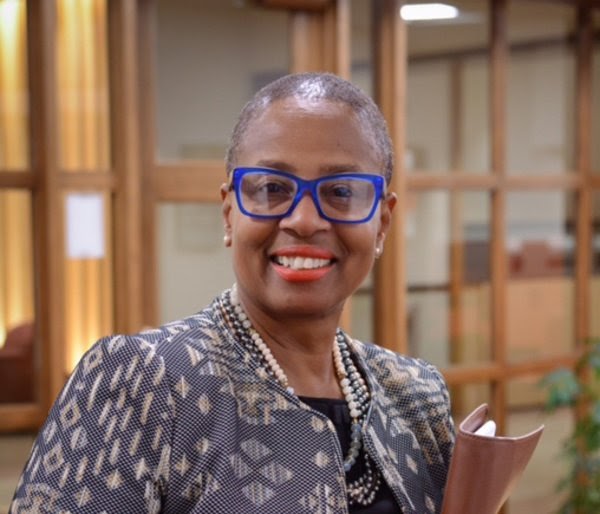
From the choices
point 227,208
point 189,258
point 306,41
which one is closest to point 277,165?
point 227,208

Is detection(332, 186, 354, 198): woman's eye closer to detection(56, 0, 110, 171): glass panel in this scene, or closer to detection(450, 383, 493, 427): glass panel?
detection(56, 0, 110, 171): glass panel

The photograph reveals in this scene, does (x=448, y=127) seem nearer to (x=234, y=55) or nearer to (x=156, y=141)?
(x=234, y=55)

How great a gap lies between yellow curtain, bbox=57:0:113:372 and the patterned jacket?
5.44 feet

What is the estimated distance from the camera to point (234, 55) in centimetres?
287

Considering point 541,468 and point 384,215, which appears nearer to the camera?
point 384,215

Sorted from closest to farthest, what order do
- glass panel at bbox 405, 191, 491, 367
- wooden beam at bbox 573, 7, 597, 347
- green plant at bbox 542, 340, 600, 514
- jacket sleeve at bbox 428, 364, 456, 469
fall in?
1. jacket sleeve at bbox 428, 364, 456, 469
2. green plant at bbox 542, 340, 600, 514
3. glass panel at bbox 405, 191, 491, 367
4. wooden beam at bbox 573, 7, 597, 347

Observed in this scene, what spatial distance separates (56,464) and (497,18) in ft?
9.12

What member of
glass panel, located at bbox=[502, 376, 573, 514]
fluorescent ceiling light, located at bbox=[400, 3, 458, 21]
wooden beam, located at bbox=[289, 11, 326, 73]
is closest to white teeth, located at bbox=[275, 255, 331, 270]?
wooden beam, located at bbox=[289, 11, 326, 73]

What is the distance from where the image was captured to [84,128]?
104 inches

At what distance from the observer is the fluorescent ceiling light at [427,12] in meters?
3.10

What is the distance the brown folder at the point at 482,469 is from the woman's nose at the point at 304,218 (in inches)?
11.3

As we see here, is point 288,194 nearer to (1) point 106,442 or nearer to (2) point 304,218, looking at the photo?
(2) point 304,218

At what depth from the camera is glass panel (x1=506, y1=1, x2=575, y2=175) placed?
11.2 ft

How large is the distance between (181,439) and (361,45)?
231 centimetres
